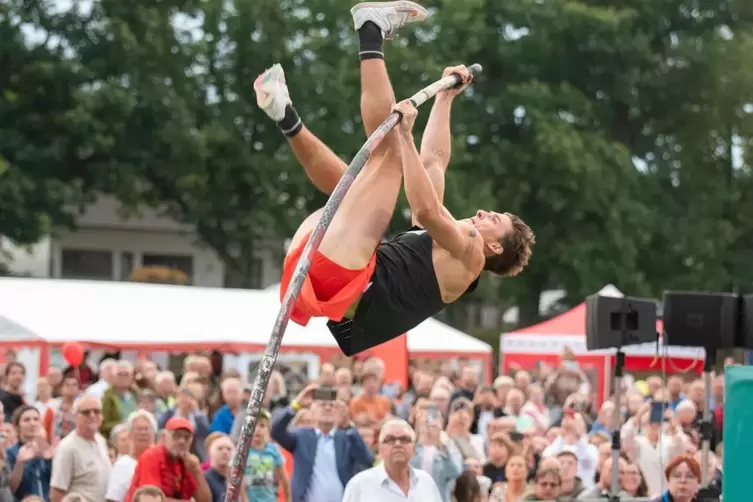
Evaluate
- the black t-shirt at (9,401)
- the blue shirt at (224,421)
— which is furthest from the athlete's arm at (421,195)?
the black t-shirt at (9,401)

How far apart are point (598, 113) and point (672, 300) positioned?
→ 2601 centimetres

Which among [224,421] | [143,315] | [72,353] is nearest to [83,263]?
[143,315]

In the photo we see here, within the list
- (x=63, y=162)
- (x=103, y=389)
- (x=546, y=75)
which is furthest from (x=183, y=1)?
(x=103, y=389)

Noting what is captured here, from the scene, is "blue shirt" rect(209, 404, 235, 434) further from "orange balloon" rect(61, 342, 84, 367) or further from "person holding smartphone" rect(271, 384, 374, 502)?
"orange balloon" rect(61, 342, 84, 367)

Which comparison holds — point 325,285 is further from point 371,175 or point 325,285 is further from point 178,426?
point 178,426

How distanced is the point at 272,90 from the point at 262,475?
3666 mm

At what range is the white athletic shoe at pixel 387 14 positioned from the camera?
5.41 m

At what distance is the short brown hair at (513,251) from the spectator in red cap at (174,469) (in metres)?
2.64

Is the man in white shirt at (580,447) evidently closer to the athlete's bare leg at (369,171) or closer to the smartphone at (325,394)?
the smartphone at (325,394)

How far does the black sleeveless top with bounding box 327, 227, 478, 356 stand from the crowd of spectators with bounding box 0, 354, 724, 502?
155 centimetres

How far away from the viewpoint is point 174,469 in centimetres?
768

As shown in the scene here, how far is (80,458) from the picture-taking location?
813 cm

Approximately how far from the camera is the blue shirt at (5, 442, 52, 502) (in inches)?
322

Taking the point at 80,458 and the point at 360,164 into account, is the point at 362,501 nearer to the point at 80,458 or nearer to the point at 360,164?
the point at 80,458
